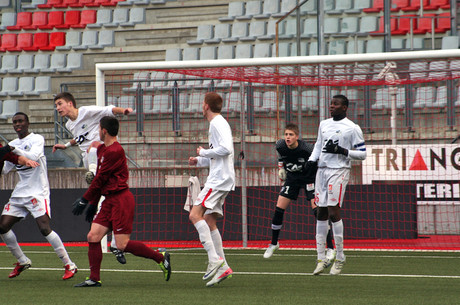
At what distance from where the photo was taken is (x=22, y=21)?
2320 centimetres

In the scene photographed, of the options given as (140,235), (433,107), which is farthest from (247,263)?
(433,107)

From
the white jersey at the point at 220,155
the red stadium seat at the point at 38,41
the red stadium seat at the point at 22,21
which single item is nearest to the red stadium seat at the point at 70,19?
the red stadium seat at the point at 38,41

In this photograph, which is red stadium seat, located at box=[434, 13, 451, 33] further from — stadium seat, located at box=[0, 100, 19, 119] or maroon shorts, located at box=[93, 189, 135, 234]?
stadium seat, located at box=[0, 100, 19, 119]

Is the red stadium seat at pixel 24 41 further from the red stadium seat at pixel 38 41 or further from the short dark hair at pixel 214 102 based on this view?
the short dark hair at pixel 214 102

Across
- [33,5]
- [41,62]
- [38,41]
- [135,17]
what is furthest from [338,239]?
[33,5]

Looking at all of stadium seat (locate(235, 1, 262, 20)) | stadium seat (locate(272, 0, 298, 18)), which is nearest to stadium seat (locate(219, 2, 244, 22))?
stadium seat (locate(235, 1, 262, 20))

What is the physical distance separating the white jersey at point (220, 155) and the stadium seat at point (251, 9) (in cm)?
1241

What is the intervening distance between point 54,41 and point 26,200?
14.4m

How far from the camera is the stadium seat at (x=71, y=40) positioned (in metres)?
22.1

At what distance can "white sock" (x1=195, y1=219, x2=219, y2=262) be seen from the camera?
771 cm

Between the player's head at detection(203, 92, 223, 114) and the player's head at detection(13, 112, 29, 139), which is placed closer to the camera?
the player's head at detection(203, 92, 223, 114)

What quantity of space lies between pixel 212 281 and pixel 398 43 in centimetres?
851

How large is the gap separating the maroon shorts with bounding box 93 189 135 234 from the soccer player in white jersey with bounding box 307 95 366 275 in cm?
231

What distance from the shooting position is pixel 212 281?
7656 mm
